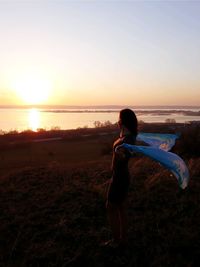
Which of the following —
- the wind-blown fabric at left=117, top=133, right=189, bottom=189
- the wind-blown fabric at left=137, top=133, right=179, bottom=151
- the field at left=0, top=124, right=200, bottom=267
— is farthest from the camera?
the wind-blown fabric at left=137, top=133, right=179, bottom=151

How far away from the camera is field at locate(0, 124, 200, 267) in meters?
5.29

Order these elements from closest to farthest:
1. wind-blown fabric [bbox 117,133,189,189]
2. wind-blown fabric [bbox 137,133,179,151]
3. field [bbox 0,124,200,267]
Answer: wind-blown fabric [bbox 117,133,189,189], field [bbox 0,124,200,267], wind-blown fabric [bbox 137,133,179,151]

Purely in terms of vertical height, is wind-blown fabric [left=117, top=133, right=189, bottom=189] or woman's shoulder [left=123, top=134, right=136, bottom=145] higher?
woman's shoulder [left=123, top=134, right=136, bottom=145]

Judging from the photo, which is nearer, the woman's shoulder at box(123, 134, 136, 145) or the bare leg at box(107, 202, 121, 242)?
the woman's shoulder at box(123, 134, 136, 145)

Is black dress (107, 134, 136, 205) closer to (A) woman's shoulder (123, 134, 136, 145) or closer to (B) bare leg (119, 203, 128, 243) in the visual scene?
(A) woman's shoulder (123, 134, 136, 145)

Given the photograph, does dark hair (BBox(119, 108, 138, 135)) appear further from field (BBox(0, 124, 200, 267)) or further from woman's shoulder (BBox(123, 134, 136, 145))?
field (BBox(0, 124, 200, 267))

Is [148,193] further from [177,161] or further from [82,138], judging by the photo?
[82,138]

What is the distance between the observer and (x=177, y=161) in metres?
5.11

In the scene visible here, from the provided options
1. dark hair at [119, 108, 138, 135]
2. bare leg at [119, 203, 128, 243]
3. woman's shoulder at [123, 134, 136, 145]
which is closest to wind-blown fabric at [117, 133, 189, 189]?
woman's shoulder at [123, 134, 136, 145]

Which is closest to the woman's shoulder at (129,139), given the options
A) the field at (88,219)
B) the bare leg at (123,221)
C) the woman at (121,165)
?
the woman at (121,165)

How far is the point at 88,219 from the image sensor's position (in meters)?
6.62

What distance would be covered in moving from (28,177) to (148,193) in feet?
10.4

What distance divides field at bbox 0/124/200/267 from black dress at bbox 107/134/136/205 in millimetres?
790

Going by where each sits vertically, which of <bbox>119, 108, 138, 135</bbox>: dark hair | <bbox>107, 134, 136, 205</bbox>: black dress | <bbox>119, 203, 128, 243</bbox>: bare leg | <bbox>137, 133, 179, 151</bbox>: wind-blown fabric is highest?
<bbox>119, 108, 138, 135</bbox>: dark hair
